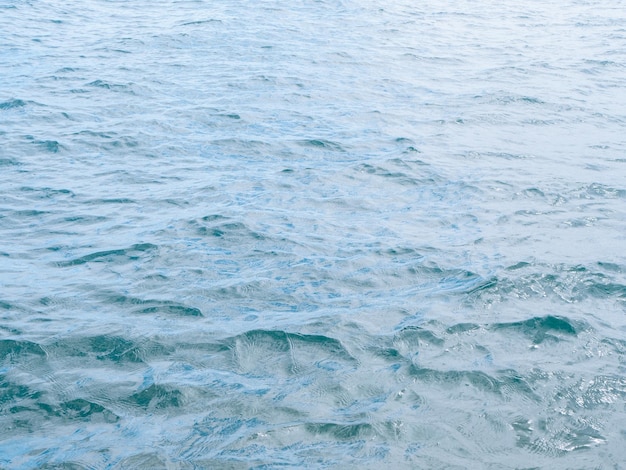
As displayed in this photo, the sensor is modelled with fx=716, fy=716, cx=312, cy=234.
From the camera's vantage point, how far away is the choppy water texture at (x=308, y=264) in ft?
20.1

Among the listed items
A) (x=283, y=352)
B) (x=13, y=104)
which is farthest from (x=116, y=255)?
(x=13, y=104)

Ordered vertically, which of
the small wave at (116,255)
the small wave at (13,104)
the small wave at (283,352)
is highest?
the small wave at (13,104)

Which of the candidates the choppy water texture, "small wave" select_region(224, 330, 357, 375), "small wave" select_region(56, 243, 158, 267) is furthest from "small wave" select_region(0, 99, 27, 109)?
"small wave" select_region(224, 330, 357, 375)

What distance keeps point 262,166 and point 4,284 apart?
471 cm

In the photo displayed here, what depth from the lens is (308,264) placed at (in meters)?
8.77

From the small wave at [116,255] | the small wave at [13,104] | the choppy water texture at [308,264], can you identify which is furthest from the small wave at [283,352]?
the small wave at [13,104]

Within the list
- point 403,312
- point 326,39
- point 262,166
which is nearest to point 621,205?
point 403,312

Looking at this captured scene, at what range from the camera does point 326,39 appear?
802 inches

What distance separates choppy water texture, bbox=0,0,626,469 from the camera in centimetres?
611

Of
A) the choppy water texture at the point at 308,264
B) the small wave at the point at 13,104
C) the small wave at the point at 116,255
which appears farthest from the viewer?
the small wave at the point at 13,104

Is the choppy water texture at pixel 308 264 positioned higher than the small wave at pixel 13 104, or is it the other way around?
the small wave at pixel 13 104

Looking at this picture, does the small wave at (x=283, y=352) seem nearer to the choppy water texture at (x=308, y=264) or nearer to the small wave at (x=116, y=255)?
the choppy water texture at (x=308, y=264)

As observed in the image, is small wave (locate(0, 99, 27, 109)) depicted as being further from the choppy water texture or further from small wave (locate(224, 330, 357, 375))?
small wave (locate(224, 330, 357, 375))

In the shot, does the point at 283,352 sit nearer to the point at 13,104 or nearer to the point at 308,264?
the point at 308,264
